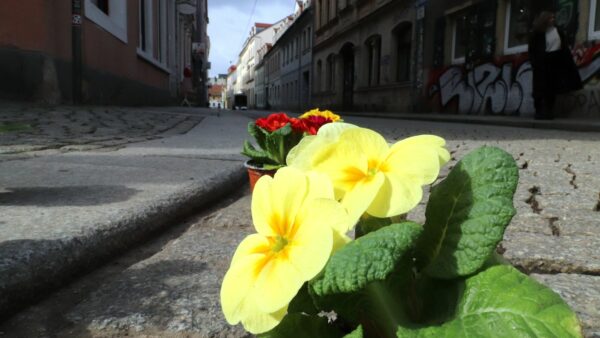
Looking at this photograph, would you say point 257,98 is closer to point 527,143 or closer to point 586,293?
point 527,143

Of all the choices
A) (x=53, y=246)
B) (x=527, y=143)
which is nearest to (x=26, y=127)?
(x=53, y=246)

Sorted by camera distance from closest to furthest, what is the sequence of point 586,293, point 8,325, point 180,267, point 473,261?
point 473,261
point 8,325
point 586,293
point 180,267

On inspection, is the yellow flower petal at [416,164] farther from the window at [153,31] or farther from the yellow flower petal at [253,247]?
the window at [153,31]

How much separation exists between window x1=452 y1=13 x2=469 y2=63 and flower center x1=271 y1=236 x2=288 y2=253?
13.9 meters

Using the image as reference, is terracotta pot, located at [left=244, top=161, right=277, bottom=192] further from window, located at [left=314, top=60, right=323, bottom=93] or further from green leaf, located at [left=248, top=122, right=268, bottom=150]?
window, located at [left=314, top=60, right=323, bottom=93]

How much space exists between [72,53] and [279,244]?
29.5ft

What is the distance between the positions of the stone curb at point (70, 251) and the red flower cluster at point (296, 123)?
51 centimetres

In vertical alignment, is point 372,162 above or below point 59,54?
below

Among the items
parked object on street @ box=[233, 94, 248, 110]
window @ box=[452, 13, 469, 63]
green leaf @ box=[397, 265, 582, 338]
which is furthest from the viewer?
parked object on street @ box=[233, 94, 248, 110]

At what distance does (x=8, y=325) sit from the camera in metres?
1.01

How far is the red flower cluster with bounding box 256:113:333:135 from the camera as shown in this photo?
2.01 m

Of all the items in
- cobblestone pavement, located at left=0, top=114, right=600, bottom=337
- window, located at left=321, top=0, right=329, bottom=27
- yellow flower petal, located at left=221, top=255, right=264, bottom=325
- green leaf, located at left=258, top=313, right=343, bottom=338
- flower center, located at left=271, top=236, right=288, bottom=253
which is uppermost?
window, located at left=321, top=0, right=329, bottom=27

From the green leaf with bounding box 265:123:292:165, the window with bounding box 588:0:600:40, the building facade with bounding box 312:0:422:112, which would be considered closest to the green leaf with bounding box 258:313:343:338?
the green leaf with bounding box 265:123:292:165

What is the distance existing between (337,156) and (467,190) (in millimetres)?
182
